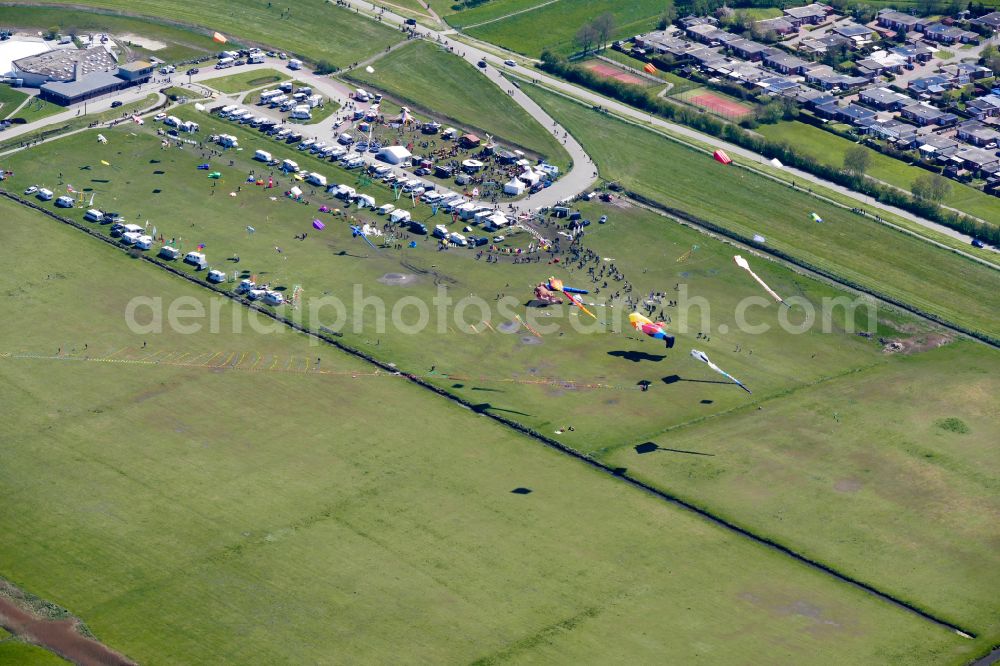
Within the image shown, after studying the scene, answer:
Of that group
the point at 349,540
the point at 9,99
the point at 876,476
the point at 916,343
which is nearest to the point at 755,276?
the point at 916,343

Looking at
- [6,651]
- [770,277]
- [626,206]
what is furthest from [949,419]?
[6,651]

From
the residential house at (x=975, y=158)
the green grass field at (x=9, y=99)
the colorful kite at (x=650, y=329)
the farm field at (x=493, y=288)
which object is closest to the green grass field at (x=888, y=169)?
the residential house at (x=975, y=158)

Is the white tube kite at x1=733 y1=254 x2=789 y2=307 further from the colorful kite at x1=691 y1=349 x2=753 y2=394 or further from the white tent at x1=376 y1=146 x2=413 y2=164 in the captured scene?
the white tent at x1=376 y1=146 x2=413 y2=164

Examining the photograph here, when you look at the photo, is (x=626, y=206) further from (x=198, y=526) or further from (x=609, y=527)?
(x=198, y=526)

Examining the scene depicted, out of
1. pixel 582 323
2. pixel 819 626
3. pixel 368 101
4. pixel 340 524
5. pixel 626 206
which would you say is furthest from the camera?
pixel 368 101

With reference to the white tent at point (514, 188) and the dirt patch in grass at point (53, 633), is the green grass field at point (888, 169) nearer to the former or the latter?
the white tent at point (514, 188)

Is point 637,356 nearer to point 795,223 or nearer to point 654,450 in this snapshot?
point 654,450
